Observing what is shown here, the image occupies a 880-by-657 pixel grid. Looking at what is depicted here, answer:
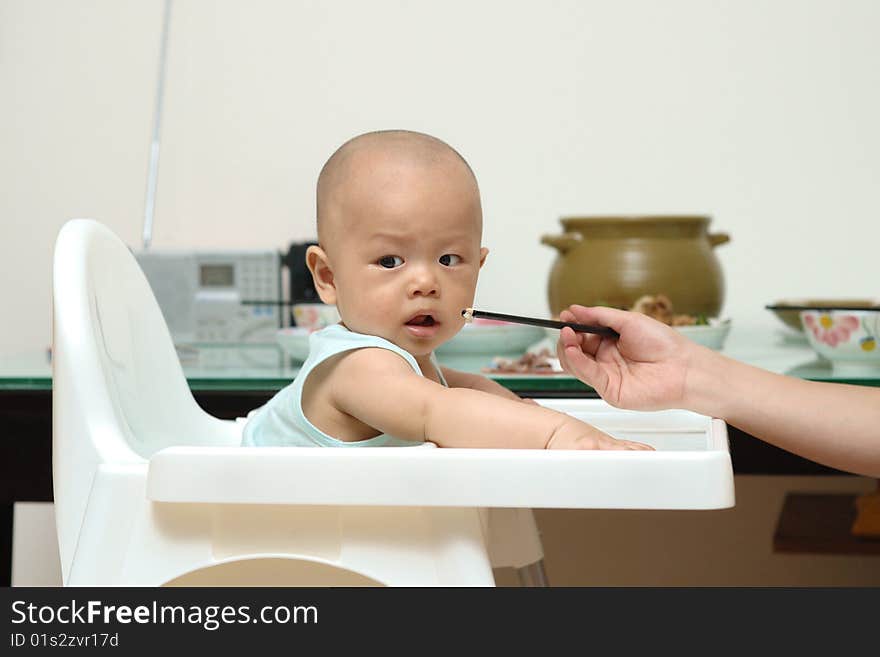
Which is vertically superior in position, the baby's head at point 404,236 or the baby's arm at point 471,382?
the baby's head at point 404,236

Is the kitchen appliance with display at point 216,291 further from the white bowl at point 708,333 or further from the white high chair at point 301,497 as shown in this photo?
the white high chair at point 301,497

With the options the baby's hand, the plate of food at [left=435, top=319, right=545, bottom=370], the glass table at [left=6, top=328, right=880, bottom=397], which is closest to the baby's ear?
the baby's hand

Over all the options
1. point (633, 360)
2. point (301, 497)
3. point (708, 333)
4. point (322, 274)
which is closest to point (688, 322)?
point (708, 333)

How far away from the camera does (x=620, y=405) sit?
95 centimetres

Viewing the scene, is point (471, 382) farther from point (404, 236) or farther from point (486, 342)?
point (486, 342)

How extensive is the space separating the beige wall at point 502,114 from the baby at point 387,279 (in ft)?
4.65

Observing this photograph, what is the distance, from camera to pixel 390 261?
0.84m

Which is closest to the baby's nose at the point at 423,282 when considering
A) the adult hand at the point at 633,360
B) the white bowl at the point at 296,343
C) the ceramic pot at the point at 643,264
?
the adult hand at the point at 633,360

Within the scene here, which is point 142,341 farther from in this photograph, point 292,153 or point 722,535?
point 722,535

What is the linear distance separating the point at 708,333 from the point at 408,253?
0.80 meters

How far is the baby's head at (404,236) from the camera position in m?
0.83

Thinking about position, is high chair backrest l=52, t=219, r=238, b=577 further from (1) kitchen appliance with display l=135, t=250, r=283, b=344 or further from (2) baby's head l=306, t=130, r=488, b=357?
(1) kitchen appliance with display l=135, t=250, r=283, b=344

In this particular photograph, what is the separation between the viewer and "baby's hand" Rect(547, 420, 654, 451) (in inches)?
27.4
